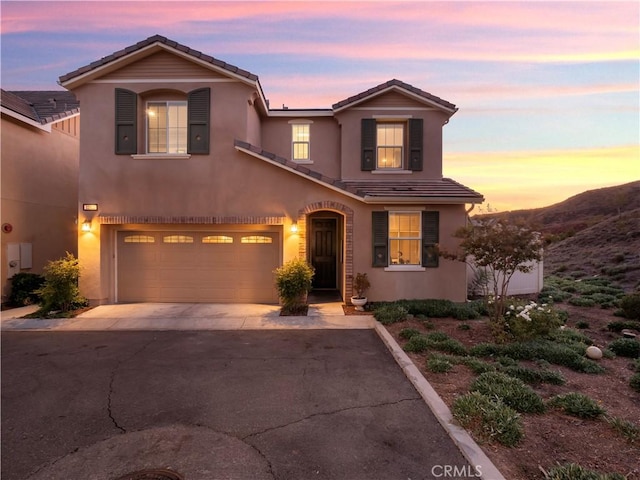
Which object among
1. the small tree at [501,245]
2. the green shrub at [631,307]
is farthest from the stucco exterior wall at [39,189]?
the green shrub at [631,307]

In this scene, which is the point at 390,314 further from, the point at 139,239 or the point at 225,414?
the point at 139,239

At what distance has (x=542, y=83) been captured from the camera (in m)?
13.2

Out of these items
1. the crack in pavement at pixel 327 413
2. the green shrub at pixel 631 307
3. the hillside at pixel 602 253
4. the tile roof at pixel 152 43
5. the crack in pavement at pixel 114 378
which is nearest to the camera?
the crack in pavement at pixel 327 413

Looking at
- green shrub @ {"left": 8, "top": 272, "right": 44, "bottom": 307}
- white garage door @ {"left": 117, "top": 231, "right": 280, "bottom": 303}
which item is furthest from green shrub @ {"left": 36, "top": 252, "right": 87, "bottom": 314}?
green shrub @ {"left": 8, "top": 272, "right": 44, "bottom": 307}

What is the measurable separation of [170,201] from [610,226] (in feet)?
94.8

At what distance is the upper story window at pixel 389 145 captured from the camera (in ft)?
41.6

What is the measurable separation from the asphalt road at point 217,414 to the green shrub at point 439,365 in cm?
56

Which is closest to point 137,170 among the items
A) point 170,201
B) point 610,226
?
point 170,201

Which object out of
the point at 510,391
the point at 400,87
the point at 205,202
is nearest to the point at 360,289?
the point at 205,202

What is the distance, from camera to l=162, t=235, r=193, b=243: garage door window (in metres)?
11.0

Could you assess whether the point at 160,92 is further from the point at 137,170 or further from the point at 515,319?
the point at 515,319

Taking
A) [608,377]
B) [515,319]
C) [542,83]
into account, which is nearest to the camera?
[608,377]

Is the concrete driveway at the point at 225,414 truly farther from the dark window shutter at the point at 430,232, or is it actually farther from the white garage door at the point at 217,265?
the dark window shutter at the point at 430,232

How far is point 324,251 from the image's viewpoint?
13.2 meters
